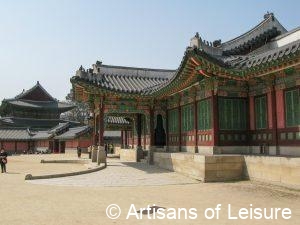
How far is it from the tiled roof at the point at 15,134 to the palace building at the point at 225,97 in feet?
129

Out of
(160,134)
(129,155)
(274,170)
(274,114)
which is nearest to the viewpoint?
(274,170)

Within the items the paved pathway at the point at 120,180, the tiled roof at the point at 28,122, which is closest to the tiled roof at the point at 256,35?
the paved pathway at the point at 120,180

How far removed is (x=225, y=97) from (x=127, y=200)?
851 cm

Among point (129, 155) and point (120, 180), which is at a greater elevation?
point (129, 155)

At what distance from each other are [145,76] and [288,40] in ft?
43.6

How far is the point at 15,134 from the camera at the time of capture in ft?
208

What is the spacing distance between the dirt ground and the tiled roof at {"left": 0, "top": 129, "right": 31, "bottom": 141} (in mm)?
49515

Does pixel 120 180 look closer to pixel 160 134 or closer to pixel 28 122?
pixel 160 134

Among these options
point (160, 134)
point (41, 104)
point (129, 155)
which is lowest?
point (129, 155)

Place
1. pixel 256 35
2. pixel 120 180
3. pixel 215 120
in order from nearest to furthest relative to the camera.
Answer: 1. pixel 120 180
2. pixel 215 120
3. pixel 256 35

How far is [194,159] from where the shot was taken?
16297 mm

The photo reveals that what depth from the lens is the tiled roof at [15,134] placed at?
201ft

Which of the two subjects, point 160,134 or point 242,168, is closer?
point 242,168

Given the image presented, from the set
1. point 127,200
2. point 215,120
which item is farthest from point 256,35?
point 127,200
